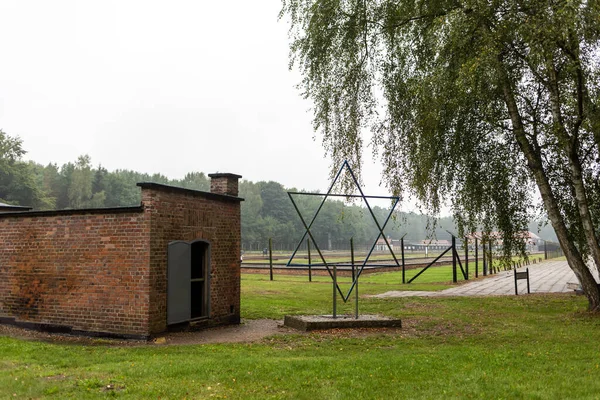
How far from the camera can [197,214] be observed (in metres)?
11.9

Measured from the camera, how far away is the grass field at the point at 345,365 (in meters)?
6.36

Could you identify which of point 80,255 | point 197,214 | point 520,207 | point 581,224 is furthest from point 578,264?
point 80,255

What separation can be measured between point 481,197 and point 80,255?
1039 centimetres

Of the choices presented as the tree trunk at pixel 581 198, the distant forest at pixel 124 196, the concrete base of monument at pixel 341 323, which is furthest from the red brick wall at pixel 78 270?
the distant forest at pixel 124 196

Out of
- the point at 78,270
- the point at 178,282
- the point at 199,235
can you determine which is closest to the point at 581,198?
the point at 199,235

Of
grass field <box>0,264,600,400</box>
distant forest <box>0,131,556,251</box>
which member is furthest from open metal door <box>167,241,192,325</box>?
distant forest <box>0,131,556,251</box>

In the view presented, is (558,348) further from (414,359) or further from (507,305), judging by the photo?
(507,305)

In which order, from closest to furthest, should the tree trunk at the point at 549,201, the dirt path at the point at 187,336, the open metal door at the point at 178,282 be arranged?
1. the dirt path at the point at 187,336
2. the open metal door at the point at 178,282
3. the tree trunk at the point at 549,201

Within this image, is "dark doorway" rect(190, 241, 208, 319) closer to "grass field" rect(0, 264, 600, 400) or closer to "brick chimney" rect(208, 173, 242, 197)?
"brick chimney" rect(208, 173, 242, 197)

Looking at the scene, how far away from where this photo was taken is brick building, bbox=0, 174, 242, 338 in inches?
419

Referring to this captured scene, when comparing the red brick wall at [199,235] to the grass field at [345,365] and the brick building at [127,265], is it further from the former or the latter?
the grass field at [345,365]

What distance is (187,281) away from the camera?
37.7 ft

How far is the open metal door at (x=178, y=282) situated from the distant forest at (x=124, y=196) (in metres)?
57.8

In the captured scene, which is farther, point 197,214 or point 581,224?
point 581,224
